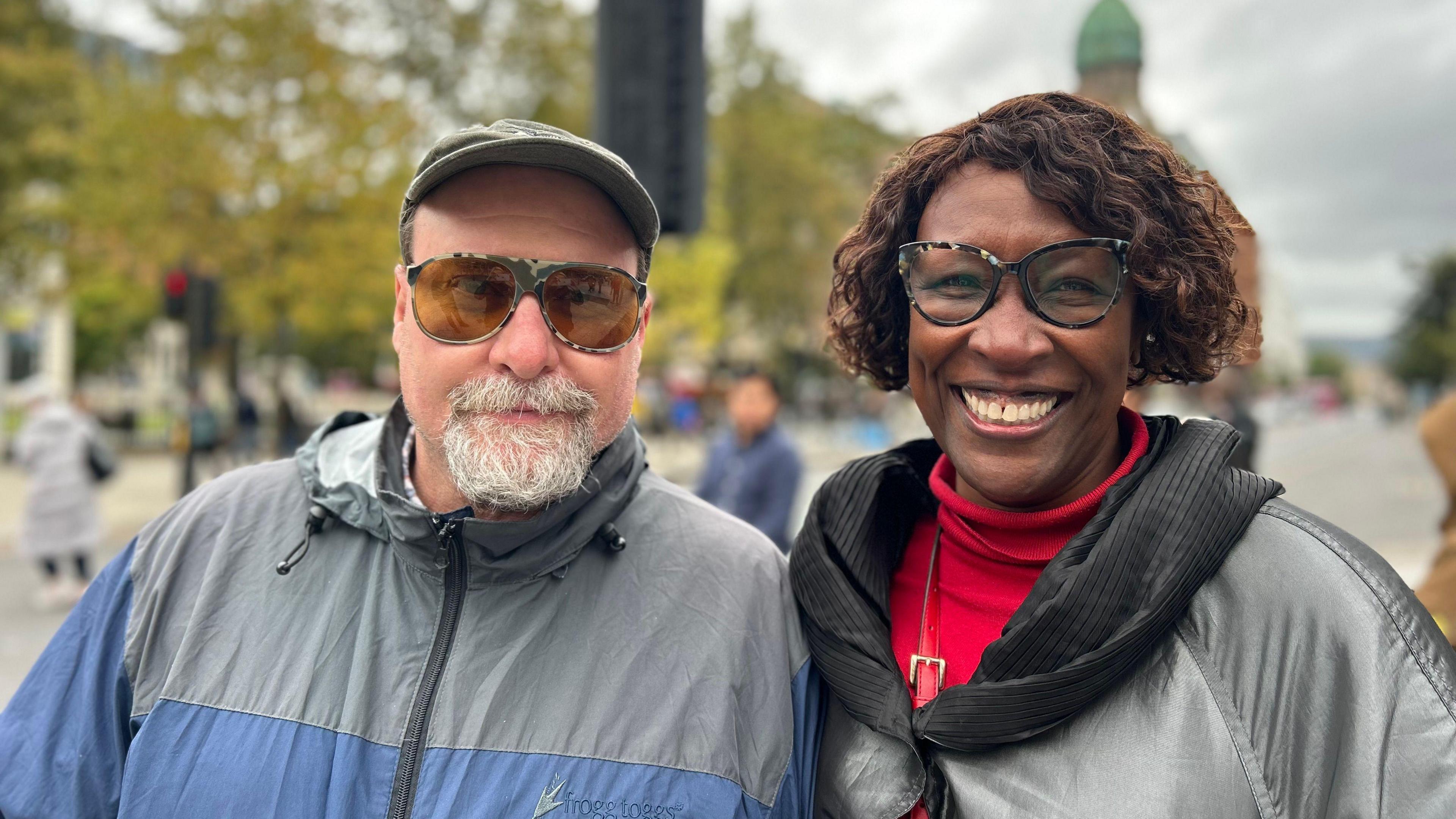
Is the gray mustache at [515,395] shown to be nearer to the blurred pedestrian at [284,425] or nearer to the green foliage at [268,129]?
the green foliage at [268,129]

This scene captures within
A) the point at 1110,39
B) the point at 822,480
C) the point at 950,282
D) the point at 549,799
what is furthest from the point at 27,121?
the point at 950,282

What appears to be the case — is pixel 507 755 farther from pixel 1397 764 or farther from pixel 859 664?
pixel 1397 764

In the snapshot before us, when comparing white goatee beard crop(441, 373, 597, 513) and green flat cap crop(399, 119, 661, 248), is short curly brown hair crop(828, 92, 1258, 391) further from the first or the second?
white goatee beard crop(441, 373, 597, 513)

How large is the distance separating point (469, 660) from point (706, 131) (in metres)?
3.26

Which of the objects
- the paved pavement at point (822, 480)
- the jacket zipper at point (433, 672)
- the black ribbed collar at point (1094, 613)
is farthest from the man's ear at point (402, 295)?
the paved pavement at point (822, 480)

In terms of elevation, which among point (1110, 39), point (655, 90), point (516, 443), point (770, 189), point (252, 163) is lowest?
point (516, 443)

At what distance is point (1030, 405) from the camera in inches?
75.2

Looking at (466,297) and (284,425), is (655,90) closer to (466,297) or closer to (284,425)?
(466,297)

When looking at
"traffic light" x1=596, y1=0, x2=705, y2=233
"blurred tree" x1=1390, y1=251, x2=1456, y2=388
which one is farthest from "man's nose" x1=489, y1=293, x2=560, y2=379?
"blurred tree" x1=1390, y1=251, x2=1456, y2=388

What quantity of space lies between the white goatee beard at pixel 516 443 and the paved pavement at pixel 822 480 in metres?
2.07

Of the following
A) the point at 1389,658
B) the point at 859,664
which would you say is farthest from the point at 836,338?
the point at 1389,658

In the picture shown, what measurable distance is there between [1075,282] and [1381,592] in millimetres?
653

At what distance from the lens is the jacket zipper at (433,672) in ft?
6.11

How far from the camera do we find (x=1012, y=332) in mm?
1876
